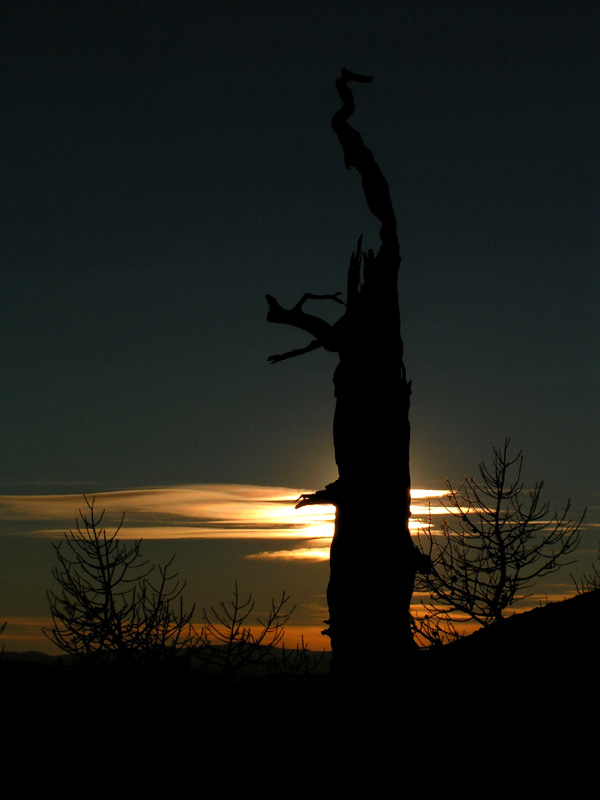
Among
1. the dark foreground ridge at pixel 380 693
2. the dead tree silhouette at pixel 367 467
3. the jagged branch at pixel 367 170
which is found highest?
the jagged branch at pixel 367 170

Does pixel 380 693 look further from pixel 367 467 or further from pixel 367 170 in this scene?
pixel 367 170

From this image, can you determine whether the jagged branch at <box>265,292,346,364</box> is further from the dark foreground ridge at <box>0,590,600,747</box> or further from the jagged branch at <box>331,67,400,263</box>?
the dark foreground ridge at <box>0,590,600,747</box>

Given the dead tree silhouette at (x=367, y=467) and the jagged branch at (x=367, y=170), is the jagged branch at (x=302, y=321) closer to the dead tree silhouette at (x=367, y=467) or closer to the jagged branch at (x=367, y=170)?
the dead tree silhouette at (x=367, y=467)

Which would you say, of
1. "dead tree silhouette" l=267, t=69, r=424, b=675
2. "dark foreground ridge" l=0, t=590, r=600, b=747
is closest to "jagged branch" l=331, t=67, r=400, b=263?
"dead tree silhouette" l=267, t=69, r=424, b=675

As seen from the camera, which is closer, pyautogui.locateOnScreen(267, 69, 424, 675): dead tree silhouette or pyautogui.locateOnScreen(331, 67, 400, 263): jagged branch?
pyautogui.locateOnScreen(267, 69, 424, 675): dead tree silhouette

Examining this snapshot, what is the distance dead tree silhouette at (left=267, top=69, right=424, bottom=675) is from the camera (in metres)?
11.9

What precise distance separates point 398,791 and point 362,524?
14.0ft

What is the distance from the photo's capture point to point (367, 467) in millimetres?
12133

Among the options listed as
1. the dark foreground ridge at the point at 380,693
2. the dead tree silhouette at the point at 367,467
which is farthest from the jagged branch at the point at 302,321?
the dark foreground ridge at the point at 380,693

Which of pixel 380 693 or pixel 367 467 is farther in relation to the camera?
pixel 367 467

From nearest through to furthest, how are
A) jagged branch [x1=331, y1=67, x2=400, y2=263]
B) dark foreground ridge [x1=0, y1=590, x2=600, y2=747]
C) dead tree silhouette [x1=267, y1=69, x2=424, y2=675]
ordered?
dark foreground ridge [x1=0, y1=590, x2=600, y2=747] < dead tree silhouette [x1=267, y1=69, x2=424, y2=675] < jagged branch [x1=331, y1=67, x2=400, y2=263]

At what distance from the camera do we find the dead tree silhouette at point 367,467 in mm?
11922

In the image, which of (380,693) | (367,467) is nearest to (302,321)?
(367,467)

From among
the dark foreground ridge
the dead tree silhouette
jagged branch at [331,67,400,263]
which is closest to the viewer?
the dark foreground ridge
